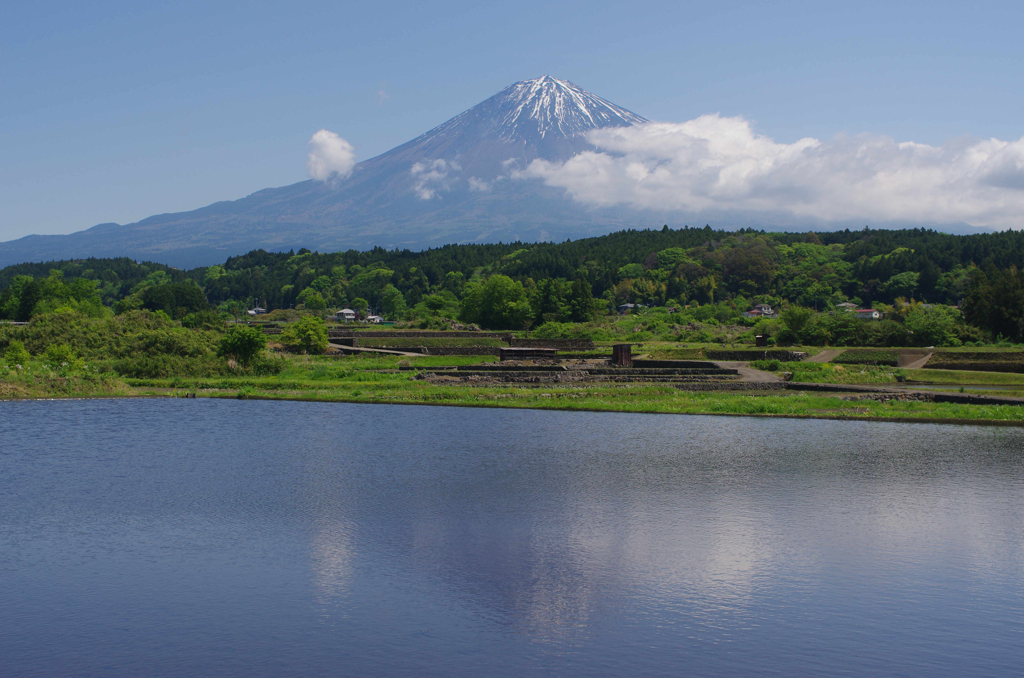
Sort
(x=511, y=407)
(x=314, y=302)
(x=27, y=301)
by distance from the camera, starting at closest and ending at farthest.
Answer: (x=511, y=407)
(x=27, y=301)
(x=314, y=302)

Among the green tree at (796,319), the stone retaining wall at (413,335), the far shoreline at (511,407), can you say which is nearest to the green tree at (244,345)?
the far shoreline at (511,407)

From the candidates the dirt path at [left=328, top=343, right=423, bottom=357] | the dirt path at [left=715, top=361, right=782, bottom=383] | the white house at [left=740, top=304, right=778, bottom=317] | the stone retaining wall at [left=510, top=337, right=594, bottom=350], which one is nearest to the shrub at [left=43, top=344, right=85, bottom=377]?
the dirt path at [left=328, top=343, right=423, bottom=357]

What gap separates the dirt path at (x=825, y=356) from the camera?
40.1 meters

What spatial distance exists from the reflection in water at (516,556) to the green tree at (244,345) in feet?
53.7

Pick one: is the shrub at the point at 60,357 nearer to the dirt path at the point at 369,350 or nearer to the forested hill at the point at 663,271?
the dirt path at the point at 369,350

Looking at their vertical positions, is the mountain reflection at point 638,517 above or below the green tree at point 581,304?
below

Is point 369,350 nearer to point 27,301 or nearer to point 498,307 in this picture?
point 498,307

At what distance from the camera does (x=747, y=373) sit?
36969mm

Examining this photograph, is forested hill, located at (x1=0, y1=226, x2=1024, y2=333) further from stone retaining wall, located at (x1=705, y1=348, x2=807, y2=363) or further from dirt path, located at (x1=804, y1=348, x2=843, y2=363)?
dirt path, located at (x1=804, y1=348, x2=843, y2=363)

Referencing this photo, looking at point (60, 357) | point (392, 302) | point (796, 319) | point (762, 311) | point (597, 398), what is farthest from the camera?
point (392, 302)

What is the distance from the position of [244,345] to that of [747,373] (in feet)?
75.0

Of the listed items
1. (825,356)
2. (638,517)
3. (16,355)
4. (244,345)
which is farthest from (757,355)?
(16,355)

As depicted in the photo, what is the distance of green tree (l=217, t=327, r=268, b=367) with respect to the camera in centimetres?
3694

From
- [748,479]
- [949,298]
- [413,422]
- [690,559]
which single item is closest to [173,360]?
[413,422]
